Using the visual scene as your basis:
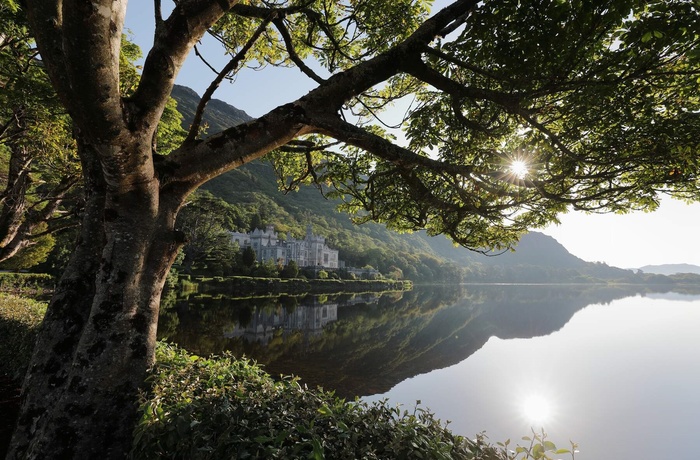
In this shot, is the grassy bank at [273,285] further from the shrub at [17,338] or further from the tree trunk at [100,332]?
the tree trunk at [100,332]

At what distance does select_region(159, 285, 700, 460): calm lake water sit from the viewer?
12.3 meters

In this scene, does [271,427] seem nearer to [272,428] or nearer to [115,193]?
[272,428]

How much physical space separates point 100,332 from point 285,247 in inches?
3679

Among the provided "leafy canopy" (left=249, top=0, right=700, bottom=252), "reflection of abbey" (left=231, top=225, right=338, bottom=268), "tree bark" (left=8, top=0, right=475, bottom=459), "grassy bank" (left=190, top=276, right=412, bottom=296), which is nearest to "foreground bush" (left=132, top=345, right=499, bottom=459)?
"tree bark" (left=8, top=0, right=475, bottom=459)

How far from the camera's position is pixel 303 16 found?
7809mm

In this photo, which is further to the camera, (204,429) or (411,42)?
(411,42)

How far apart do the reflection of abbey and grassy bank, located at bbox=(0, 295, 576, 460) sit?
85977mm

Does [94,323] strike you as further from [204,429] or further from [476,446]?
[476,446]

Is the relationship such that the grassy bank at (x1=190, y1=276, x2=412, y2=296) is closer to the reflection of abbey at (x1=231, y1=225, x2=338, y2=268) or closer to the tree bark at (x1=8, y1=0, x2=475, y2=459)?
the reflection of abbey at (x1=231, y1=225, x2=338, y2=268)

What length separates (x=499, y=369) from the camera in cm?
1958

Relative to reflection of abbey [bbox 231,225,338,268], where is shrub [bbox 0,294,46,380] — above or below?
below

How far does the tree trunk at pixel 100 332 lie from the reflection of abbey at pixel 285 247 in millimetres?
84797

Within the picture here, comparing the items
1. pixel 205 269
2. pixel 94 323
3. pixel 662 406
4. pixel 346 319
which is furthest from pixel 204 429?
pixel 205 269

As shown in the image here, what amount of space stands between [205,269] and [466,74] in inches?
2376
